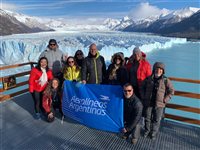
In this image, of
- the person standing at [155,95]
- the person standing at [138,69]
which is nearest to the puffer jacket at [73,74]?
the person standing at [138,69]

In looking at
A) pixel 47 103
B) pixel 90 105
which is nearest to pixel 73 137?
pixel 90 105

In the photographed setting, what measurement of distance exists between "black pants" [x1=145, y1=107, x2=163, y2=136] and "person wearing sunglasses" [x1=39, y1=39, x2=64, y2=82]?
63.2 inches

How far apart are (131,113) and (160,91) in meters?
0.43

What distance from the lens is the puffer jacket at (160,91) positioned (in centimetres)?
285

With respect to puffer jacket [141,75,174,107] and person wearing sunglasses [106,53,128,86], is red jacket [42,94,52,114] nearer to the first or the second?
person wearing sunglasses [106,53,128,86]

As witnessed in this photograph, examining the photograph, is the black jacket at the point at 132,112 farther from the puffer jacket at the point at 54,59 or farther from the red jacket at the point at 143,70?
the puffer jacket at the point at 54,59

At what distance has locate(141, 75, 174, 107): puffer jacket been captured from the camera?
2.85 m

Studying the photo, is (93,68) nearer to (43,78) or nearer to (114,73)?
(114,73)

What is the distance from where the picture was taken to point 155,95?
2904 mm

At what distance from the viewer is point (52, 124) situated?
346 centimetres

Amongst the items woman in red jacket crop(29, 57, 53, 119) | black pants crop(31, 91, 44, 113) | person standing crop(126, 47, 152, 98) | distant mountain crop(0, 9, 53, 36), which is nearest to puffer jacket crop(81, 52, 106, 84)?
person standing crop(126, 47, 152, 98)

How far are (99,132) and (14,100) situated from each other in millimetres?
2181

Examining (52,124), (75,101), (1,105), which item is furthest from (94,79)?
(1,105)

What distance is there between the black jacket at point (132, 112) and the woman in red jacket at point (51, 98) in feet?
3.74
